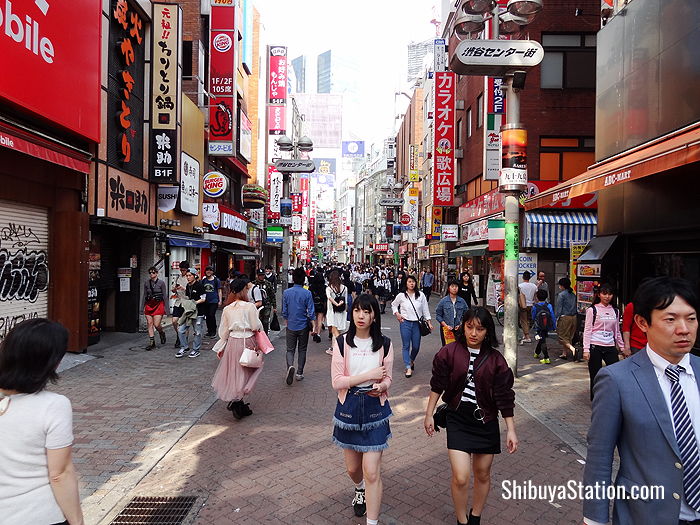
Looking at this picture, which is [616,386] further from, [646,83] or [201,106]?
[201,106]

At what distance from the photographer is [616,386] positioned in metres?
2.17

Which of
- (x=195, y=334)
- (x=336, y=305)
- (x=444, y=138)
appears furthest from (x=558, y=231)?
(x=195, y=334)

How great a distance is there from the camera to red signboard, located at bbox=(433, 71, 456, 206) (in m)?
25.7

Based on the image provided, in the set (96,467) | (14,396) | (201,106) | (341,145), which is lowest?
(96,467)

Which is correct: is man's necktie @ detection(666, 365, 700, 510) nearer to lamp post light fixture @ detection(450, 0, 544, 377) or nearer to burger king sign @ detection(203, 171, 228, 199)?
lamp post light fixture @ detection(450, 0, 544, 377)

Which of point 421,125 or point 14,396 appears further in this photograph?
point 421,125

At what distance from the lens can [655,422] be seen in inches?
81.7

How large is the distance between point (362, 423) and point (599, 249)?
9065 millimetres

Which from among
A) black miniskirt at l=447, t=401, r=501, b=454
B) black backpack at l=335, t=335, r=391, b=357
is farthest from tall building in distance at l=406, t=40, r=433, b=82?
black miniskirt at l=447, t=401, r=501, b=454

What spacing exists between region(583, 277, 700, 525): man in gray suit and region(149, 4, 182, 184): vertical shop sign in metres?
13.2

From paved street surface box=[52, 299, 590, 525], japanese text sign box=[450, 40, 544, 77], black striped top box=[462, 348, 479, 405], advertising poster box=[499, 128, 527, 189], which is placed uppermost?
japanese text sign box=[450, 40, 544, 77]

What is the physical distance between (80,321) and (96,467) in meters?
5.91

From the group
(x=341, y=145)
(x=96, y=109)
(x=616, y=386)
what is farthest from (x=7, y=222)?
(x=341, y=145)

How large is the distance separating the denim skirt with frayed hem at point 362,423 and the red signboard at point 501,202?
12.6 metres
